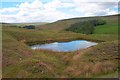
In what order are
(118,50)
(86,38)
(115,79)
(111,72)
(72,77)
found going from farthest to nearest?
(86,38)
(118,50)
(111,72)
(72,77)
(115,79)

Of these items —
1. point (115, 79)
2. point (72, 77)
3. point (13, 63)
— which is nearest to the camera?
point (115, 79)

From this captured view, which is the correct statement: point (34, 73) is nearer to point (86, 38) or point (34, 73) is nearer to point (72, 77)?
point (72, 77)

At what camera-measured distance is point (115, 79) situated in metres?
20.2

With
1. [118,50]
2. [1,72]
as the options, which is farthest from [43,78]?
[118,50]

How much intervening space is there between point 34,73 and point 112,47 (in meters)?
12.5

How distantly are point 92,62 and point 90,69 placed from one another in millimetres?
2362

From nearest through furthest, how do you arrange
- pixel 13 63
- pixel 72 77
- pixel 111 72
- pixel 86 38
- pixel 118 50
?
pixel 72 77, pixel 111 72, pixel 13 63, pixel 118 50, pixel 86 38

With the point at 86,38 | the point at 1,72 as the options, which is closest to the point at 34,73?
the point at 1,72

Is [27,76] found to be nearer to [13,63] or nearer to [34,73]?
[34,73]

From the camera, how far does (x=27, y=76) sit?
2158 centimetres

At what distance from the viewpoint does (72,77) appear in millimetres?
21578

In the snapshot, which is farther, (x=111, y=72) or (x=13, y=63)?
(x=13, y=63)

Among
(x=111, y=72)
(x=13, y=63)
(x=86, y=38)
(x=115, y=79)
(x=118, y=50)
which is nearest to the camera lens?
(x=115, y=79)

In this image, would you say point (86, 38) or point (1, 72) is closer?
point (1, 72)
